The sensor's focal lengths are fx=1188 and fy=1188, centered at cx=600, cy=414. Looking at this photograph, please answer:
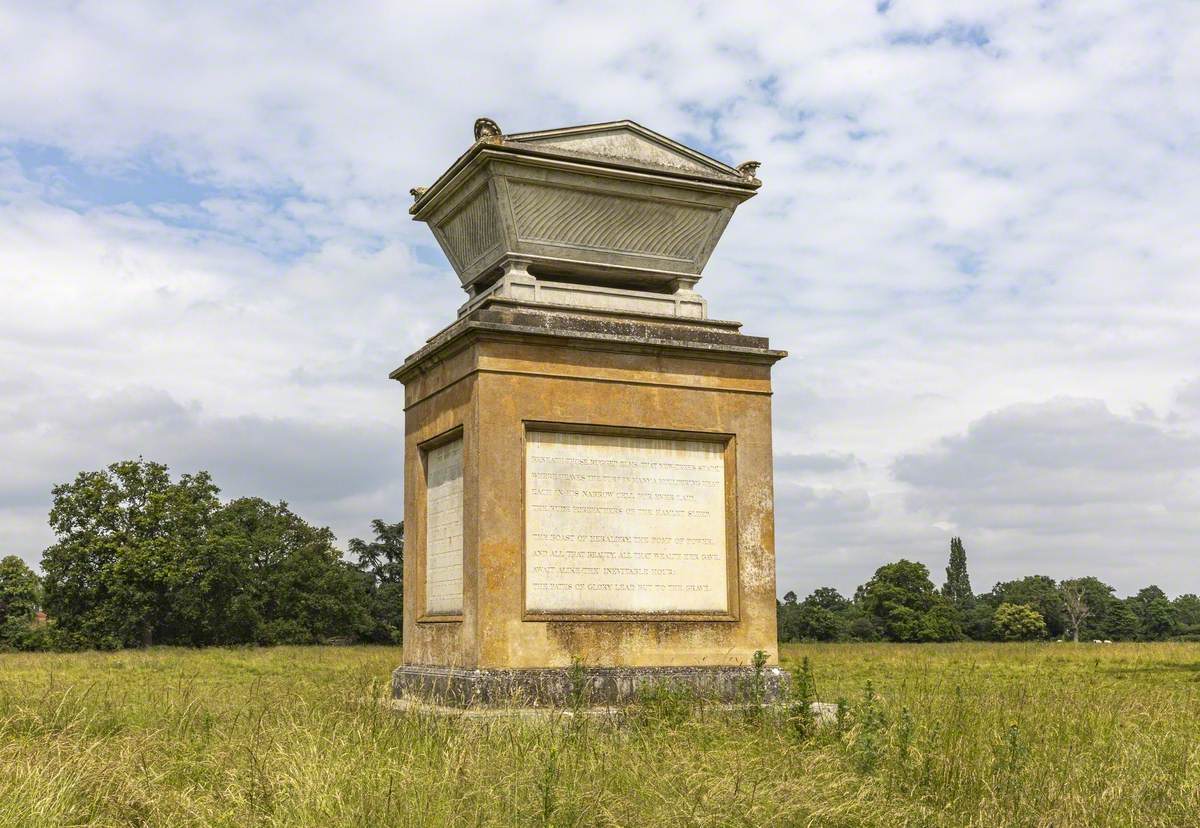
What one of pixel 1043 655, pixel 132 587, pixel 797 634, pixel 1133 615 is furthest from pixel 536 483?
pixel 1133 615

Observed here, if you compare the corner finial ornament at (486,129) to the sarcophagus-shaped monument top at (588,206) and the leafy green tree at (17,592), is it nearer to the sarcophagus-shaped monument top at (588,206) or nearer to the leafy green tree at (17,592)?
the sarcophagus-shaped monument top at (588,206)

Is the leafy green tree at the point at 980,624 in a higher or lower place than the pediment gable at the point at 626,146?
lower

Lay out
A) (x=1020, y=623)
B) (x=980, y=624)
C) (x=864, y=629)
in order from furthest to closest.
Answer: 1. (x=980, y=624)
2. (x=1020, y=623)
3. (x=864, y=629)

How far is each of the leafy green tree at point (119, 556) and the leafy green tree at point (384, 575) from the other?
50.6 ft

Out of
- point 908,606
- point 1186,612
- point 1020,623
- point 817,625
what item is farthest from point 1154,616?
point 817,625

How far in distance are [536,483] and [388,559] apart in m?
75.5

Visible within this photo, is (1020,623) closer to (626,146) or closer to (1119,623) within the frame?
(1119,623)

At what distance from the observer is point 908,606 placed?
92750 mm

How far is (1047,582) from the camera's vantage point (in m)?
113

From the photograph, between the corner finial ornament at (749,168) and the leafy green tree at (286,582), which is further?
the leafy green tree at (286,582)

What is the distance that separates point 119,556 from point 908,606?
59.6 m

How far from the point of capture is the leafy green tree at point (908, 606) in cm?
8919

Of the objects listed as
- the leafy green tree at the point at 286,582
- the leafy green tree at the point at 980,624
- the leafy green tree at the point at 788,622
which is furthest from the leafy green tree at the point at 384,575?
the leafy green tree at the point at 980,624

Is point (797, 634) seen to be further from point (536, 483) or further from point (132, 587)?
point (536, 483)
